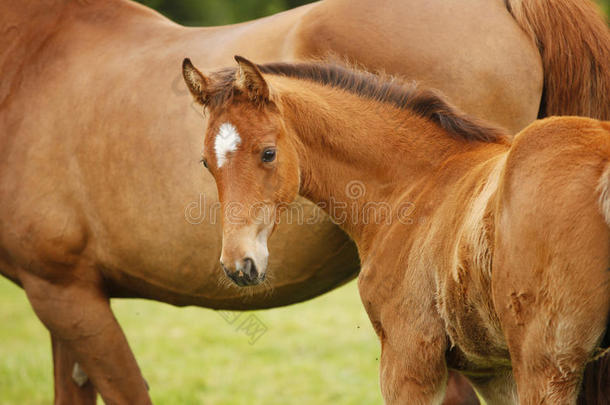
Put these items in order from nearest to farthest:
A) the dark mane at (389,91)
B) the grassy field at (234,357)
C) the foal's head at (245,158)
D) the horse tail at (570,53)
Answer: the foal's head at (245,158) < the dark mane at (389,91) < the horse tail at (570,53) < the grassy field at (234,357)

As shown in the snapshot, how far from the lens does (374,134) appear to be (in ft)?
10.1

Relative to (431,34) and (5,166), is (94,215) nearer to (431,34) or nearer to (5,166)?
(5,166)

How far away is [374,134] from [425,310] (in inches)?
33.4

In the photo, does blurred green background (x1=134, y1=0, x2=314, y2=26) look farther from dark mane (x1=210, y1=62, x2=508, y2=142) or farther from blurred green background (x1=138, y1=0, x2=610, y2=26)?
dark mane (x1=210, y1=62, x2=508, y2=142)

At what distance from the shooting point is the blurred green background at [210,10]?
12695mm

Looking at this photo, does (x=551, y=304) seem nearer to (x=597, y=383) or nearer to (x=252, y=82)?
(x=597, y=383)

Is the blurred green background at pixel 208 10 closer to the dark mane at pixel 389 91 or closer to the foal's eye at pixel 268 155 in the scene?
the dark mane at pixel 389 91

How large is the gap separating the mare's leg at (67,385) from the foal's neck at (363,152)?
217 cm

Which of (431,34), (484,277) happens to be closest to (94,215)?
(431,34)

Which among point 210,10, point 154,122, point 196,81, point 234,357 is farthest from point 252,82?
point 210,10

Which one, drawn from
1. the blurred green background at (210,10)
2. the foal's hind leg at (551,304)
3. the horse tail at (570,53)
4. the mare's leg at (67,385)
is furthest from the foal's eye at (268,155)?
the blurred green background at (210,10)

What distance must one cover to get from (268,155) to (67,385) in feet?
7.91

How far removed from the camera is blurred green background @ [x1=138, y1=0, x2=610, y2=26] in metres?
12.7

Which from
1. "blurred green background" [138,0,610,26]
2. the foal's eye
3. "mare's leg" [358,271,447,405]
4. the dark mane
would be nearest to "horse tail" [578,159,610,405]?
"mare's leg" [358,271,447,405]
